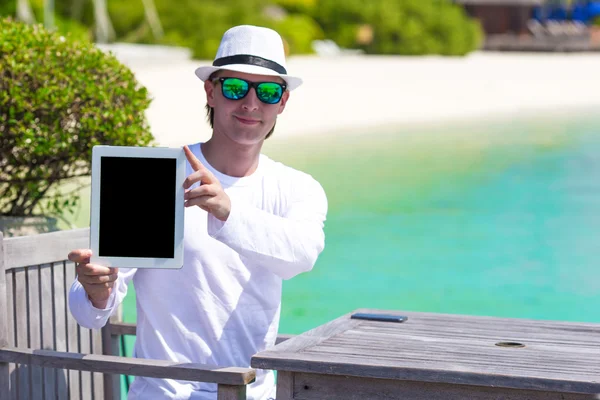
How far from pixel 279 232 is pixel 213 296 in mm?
344

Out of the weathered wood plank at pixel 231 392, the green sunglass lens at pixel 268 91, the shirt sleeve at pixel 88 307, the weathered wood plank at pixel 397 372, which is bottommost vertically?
the weathered wood plank at pixel 231 392

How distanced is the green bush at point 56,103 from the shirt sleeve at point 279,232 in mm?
2346

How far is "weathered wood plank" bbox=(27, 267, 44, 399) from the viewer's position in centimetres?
398

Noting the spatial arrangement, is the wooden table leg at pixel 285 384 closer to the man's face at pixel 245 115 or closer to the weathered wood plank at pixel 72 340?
the man's face at pixel 245 115

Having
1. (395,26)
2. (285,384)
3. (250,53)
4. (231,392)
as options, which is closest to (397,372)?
(285,384)

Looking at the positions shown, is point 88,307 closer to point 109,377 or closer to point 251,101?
point 251,101

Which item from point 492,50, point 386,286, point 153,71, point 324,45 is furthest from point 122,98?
point 492,50

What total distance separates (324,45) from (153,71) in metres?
17.3

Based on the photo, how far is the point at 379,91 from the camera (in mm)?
32500

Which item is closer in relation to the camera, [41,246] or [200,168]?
[200,168]

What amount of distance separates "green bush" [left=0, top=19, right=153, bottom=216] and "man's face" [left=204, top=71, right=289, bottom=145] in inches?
89.4

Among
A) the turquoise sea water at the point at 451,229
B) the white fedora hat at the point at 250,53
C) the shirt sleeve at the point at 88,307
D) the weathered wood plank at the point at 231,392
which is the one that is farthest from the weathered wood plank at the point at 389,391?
the turquoise sea water at the point at 451,229

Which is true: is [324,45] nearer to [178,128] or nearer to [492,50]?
[492,50]

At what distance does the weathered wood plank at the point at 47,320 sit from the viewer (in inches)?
159
